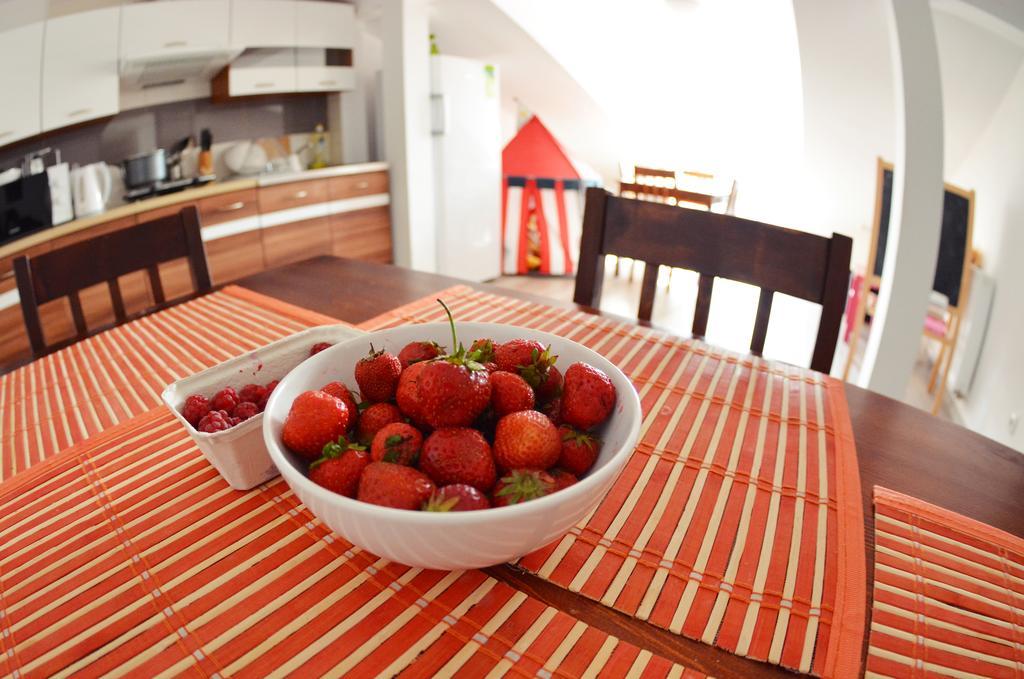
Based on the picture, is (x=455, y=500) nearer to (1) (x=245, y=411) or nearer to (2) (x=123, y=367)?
(1) (x=245, y=411)

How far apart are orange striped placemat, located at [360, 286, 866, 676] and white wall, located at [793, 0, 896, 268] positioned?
7.04ft

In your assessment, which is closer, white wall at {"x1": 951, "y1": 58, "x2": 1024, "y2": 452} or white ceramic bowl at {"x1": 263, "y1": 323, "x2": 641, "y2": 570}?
white ceramic bowl at {"x1": 263, "y1": 323, "x2": 641, "y2": 570}

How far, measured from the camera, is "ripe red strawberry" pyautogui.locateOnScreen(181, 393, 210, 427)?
69cm

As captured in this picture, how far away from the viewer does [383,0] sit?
3.64 metres

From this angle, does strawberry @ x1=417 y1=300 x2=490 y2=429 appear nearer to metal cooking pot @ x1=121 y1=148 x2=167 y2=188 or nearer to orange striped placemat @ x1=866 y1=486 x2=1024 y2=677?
orange striped placemat @ x1=866 y1=486 x2=1024 y2=677

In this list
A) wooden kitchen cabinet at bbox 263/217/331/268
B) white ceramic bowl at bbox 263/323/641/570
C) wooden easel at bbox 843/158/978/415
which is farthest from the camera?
wooden kitchen cabinet at bbox 263/217/331/268

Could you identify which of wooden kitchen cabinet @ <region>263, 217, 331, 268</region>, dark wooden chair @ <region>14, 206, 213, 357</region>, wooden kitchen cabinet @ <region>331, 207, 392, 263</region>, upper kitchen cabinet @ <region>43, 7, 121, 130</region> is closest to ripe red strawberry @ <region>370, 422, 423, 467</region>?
dark wooden chair @ <region>14, 206, 213, 357</region>

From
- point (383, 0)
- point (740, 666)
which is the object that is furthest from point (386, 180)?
point (740, 666)

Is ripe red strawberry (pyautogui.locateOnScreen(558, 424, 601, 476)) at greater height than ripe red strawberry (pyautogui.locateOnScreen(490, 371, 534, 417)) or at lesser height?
lesser

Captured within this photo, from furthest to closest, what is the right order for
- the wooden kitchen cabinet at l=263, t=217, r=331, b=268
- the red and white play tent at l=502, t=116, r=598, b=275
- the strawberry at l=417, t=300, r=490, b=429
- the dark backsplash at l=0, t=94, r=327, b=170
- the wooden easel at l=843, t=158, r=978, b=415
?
the red and white play tent at l=502, t=116, r=598, b=275 < the wooden kitchen cabinet at l=263, t=217, r=331, b=268 < the dark backsplash at l=0, t=94, r=327, b=170 < the wooden easel at l=843, t=158, r=978, b=415 < the strawberry at l=417, t=300, r=490, b=429

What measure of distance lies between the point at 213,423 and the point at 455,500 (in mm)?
331

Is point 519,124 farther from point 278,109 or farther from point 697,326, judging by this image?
point 697,326

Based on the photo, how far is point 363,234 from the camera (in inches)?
153

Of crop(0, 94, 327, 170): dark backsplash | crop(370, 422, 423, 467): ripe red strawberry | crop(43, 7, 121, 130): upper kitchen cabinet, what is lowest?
crop(370, 422, 423, 467): ripe red strawberry
